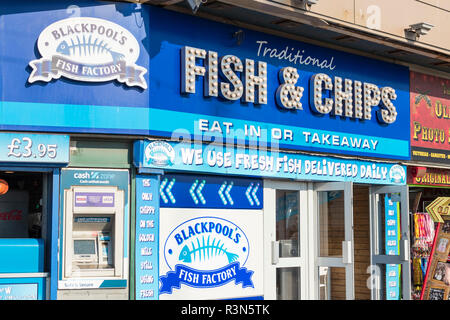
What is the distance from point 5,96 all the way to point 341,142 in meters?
4.91

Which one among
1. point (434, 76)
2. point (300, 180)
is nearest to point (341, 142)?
point (300, 180)

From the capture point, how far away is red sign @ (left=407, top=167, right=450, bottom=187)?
35.1ft

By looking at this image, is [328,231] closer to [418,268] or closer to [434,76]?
[418,268]

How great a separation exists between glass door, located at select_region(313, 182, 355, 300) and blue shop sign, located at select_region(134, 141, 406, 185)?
282 millimetres

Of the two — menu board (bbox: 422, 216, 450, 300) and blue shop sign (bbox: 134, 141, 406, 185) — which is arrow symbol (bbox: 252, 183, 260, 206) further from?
menu board (bbox: 422, 216, 450, 300)

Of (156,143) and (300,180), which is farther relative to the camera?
(300,180)

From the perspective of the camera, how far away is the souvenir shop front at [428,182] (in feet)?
34.3

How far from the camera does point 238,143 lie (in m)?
8.17

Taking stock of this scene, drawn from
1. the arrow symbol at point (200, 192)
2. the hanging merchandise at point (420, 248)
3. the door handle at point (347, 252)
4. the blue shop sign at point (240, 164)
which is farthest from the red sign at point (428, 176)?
the arrow symbol at point (200, 192)

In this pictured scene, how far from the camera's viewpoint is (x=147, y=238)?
7273mm

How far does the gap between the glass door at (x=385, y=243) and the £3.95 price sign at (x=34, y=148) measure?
5424mm

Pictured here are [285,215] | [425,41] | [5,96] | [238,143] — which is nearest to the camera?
[5,96]

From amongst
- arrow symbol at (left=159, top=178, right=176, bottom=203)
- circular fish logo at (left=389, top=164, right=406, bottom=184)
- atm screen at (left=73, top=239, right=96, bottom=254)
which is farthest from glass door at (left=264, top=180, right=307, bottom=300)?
atm screen at (left=73, top=239, right=96, bottom=254)

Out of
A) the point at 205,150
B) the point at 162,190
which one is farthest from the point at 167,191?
the point at 205,150
